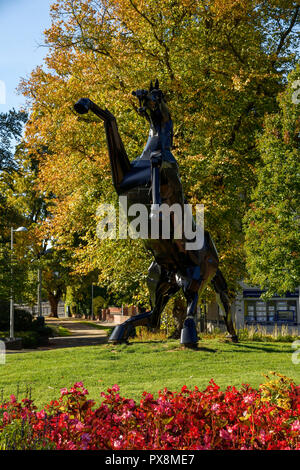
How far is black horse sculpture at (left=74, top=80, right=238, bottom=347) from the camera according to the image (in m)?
7.27

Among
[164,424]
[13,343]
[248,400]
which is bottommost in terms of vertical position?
[13,343]

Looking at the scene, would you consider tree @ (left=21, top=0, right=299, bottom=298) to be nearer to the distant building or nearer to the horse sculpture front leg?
the horse sculpture front leg

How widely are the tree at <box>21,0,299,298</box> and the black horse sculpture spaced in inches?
246

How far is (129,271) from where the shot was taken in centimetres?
1673

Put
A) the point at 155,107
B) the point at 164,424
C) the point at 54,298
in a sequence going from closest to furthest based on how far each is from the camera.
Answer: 1. the point at 164,424
2. the point at 155,107
3. the point at 54,298

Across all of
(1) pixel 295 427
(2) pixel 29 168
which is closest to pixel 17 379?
(1) pixel 295 427

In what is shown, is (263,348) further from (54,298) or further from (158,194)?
(54,298)

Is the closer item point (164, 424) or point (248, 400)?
point (164, 424)

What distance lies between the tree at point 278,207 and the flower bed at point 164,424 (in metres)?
10.1

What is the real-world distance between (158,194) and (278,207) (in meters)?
8.94

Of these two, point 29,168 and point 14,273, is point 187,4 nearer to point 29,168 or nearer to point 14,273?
point 14,273

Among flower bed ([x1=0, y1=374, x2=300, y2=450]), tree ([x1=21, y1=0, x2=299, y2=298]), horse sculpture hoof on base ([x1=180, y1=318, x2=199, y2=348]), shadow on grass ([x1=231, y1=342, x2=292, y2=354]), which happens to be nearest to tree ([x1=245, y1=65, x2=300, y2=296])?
tree ([x1=21, y1=0, x2=299, y2=298])

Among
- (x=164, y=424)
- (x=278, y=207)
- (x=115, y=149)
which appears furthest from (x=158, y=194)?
(x=278, y=207)

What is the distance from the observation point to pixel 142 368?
28.9ft
